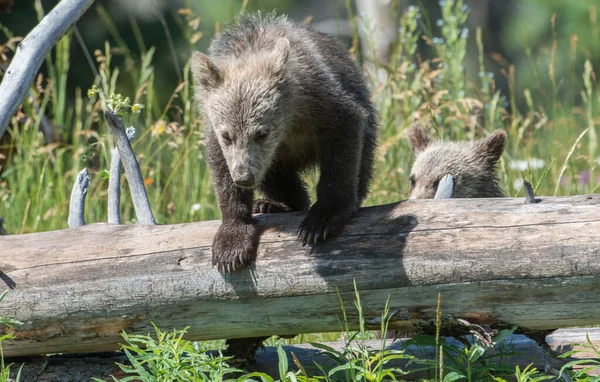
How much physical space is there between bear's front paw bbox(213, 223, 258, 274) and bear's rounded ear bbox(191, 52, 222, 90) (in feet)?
2.24

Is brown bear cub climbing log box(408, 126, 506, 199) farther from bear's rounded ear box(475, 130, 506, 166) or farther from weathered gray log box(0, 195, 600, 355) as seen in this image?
weathered gray log box(0, 195, 600, 355)

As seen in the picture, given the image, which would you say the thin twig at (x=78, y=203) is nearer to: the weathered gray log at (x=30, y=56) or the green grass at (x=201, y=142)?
the weathered gray log at (x=30, y=56)

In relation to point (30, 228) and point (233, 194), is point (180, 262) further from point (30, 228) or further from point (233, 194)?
point (30, 228)

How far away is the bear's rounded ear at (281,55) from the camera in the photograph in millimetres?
→ 3715

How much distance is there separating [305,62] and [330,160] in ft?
1.65

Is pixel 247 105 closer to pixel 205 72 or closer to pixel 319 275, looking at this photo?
pixel 205 72

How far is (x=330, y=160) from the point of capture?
12.7 ft

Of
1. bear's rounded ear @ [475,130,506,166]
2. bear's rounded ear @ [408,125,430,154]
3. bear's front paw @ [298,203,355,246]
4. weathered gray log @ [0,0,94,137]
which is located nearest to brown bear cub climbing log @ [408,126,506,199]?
bear's rounded ear @ [475,130,506,166]

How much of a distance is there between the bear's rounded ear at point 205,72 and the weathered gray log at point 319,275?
667mm

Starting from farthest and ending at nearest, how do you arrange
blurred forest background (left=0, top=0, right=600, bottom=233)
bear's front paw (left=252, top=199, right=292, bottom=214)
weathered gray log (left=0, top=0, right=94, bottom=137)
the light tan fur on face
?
blurred forest background (left=0, top=0, right=600, bottom=233) < bear's front paw (left=252, top=199, right=292, bottom=214) < weathered gray log (left=0, top=0, right=94, bottom=137) < the light tan fur on face

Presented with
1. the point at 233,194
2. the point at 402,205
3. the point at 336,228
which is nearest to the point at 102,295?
the point at 233,194

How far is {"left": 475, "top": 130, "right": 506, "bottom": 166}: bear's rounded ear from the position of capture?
514 centimetres

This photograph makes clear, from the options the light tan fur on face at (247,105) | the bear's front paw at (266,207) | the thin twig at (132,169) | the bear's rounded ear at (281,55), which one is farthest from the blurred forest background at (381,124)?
the bear's rounded ear at (281,55)

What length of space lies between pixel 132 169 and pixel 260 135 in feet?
2.85
